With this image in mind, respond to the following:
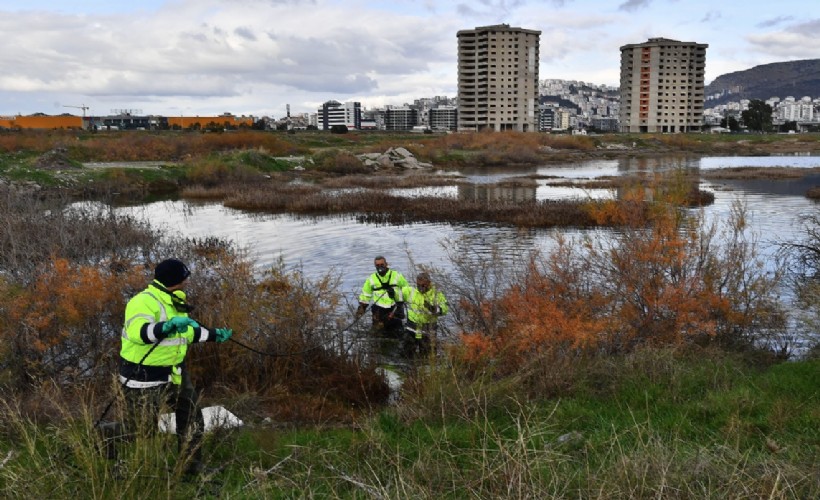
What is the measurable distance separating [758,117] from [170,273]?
160200 millimetres

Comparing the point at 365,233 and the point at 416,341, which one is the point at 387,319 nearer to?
the point at 416,341

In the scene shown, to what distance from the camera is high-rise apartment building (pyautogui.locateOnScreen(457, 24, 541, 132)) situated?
148 metres

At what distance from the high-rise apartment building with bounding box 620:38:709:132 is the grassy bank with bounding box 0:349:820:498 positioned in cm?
16025

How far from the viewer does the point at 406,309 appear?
1185cm

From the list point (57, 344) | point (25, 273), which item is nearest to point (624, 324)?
point (57, 344)

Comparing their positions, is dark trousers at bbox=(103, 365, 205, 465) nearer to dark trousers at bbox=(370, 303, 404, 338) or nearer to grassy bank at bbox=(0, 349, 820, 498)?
grassy bank at bbox=(0, 349, 820, 498)

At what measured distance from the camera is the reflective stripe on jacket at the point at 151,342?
6035 millimetres

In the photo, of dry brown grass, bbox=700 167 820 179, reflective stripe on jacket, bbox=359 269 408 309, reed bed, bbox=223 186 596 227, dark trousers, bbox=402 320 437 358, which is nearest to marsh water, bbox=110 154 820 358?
reed bed, bbox=223 186 596 227

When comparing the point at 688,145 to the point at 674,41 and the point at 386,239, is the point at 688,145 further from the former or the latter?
the point at 386,239

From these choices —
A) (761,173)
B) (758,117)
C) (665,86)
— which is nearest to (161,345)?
(761,173)

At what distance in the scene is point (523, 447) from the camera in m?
4.69

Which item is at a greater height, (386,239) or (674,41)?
(674,41)

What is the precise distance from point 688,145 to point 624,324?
103925 mm

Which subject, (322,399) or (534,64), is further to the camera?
(534,64)
